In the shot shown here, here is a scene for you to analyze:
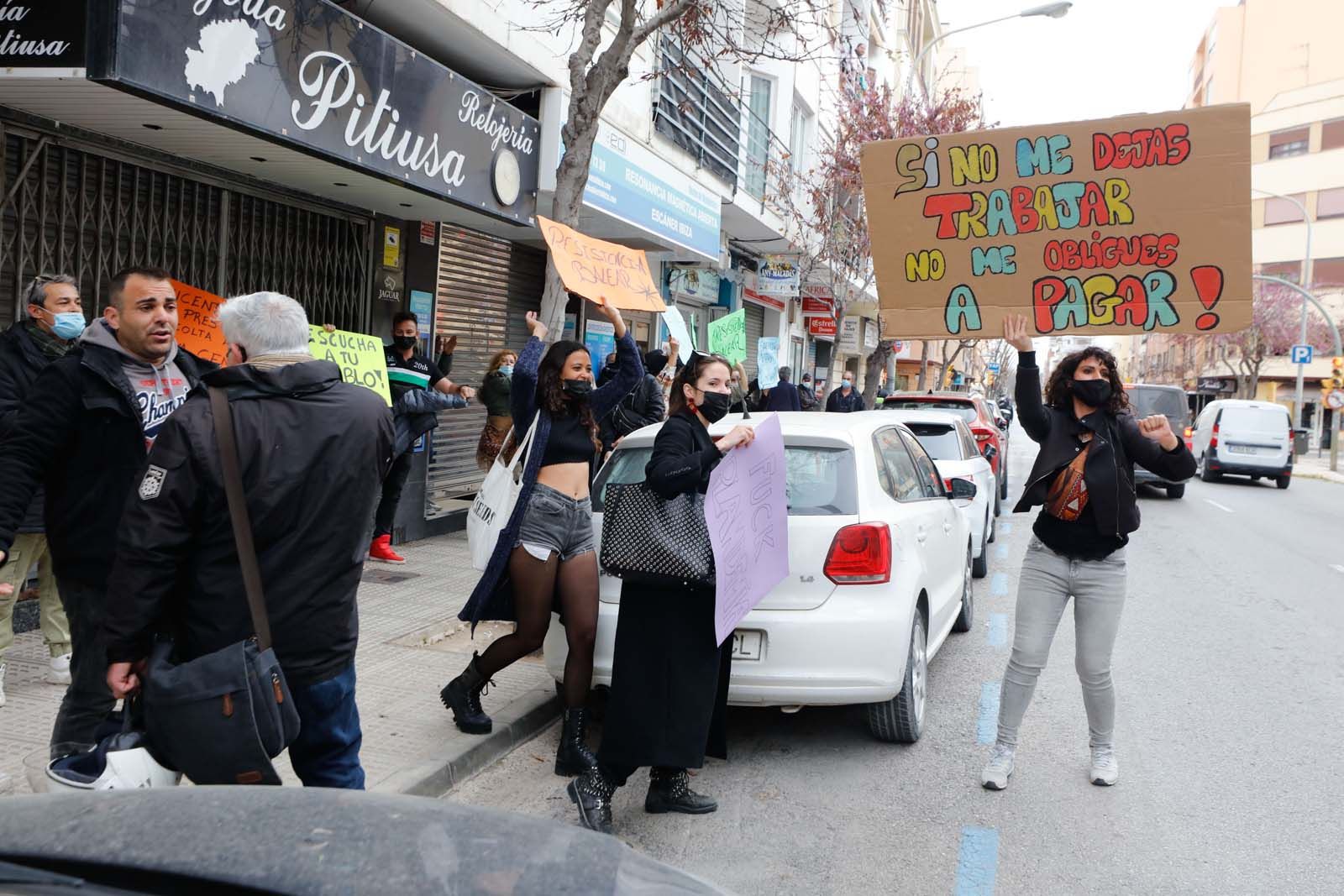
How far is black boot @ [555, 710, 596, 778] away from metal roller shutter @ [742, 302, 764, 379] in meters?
18.6

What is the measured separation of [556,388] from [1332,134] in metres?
67.2

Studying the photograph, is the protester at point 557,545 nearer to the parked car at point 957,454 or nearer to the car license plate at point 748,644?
the car license plate at point 748,644

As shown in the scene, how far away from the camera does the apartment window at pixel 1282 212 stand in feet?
197

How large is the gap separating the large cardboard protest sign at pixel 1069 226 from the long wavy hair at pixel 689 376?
130cm

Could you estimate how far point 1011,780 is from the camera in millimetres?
4848

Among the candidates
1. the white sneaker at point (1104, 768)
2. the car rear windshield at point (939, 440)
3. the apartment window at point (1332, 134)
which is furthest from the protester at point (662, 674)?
the apartment window at point (1332, 134)

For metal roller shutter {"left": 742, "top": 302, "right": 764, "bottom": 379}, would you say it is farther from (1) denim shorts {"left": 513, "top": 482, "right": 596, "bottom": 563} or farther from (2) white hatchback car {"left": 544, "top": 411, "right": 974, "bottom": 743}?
(1) denim shorts {"left": 513, "top": 482, "right": 596, "bottom": 563}

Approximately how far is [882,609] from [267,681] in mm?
A: 3035

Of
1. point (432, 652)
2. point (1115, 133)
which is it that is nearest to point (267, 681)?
point (432, 652)

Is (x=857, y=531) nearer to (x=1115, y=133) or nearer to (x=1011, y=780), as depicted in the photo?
(x=1011, y=780)

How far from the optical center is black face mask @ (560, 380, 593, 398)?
466 centimetres

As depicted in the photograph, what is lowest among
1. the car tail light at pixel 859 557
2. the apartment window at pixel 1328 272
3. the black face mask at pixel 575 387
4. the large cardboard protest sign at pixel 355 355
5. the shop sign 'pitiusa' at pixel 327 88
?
the car tail light at pixel 859 557

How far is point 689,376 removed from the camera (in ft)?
14.1

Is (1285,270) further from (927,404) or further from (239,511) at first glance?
(239,511)
